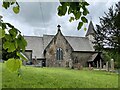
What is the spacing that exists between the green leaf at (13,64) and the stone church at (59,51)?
151ft

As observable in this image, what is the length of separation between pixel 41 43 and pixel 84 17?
4953 centimetres

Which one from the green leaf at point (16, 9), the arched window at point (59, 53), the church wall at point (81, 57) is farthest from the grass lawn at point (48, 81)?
the church wall at point (81, 57)

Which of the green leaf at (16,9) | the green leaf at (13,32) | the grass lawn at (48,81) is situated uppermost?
the green leaf at (16,9)

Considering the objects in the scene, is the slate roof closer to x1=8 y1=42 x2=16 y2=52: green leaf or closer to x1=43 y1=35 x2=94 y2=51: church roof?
x1=43 y1=35 x2=94 y2=51: church roof

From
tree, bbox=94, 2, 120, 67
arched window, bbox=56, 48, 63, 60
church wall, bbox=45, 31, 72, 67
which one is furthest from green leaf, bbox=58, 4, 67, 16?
arched window, bbox=56, 48, 63, 60

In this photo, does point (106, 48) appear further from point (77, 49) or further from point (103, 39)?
point (77, 49)

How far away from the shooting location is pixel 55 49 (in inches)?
1964

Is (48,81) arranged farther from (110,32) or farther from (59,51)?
(59,51)

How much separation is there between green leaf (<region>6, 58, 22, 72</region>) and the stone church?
1813 inches

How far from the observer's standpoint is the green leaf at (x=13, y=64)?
5.87 feet

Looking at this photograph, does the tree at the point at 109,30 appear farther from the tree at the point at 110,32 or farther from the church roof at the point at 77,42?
the church roof at the point at 77,42

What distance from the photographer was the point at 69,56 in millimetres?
50844

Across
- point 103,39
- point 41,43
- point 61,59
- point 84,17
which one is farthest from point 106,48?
point 84,17

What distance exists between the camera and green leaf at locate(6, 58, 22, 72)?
70.5 inches
